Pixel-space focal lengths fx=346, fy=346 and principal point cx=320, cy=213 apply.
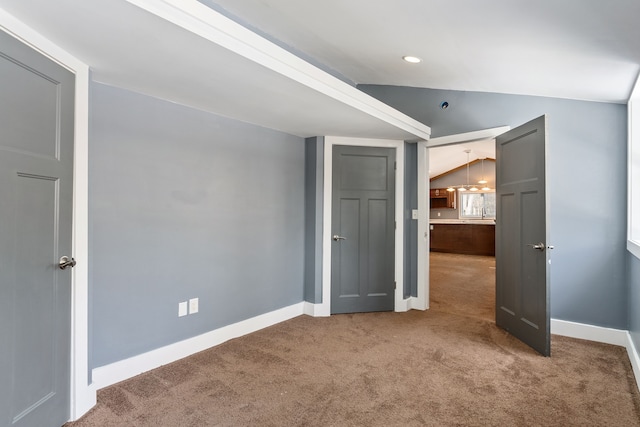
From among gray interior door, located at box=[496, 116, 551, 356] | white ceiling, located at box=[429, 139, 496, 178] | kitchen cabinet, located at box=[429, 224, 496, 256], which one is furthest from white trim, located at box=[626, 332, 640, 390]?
kitchen cabinet, located at box=[429, 224, 496, 256]

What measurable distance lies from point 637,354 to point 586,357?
0.35 meters

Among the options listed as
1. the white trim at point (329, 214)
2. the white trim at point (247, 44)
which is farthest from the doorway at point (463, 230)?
the white trim at point (247, 44)

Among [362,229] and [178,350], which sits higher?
[362,229]

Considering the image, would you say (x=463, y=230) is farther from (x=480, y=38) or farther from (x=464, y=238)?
(x=480, y=38)

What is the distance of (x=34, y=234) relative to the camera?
5.38 ft

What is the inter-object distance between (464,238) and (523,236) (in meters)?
6.59

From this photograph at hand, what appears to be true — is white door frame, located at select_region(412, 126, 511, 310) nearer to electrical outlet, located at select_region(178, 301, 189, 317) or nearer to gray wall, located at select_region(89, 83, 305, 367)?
gray wall, located at select_region(89, 83, 305, 367)

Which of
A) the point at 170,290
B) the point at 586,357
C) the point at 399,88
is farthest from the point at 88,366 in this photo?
the point at 399,88

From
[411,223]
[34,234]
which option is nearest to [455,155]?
[411,223]

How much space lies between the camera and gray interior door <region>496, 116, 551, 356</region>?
2771mm

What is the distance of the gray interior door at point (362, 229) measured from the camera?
12.9 feet

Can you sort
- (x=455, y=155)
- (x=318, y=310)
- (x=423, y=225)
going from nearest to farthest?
1. (x=318, y=310)
2. (x=423, y=225)
3. (x=455, y=155)

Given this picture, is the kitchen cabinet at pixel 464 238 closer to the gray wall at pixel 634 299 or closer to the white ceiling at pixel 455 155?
the white ceiling at pixel 455 155

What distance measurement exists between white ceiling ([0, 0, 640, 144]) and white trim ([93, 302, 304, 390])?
188 centimetres
